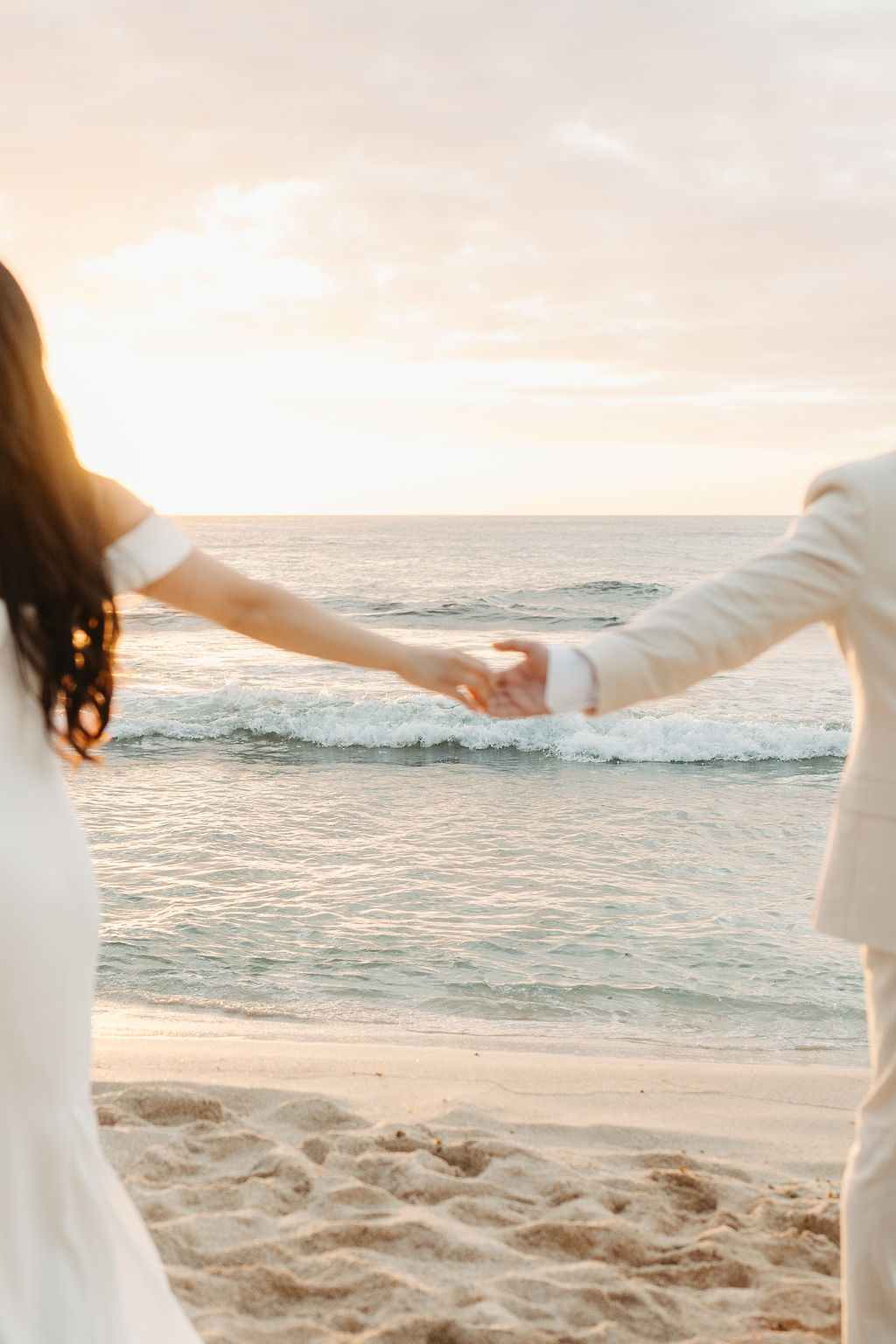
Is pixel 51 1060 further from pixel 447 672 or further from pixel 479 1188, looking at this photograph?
pixel 479 1188

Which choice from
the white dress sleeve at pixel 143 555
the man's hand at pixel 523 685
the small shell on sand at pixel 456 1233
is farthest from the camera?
the small shell on sand at pixel 456 1233

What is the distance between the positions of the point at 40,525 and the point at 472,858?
7.04m

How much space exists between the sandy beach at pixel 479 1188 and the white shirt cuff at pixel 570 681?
1613mm

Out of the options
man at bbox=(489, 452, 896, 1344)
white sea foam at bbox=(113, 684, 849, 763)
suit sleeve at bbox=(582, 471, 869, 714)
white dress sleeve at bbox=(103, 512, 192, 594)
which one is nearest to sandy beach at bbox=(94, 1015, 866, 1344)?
man at bbox=(489, 452, 896, 1344)

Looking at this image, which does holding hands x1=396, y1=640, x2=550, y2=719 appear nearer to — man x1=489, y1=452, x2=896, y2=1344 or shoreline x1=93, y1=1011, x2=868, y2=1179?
man x1=489, y1=452, x2=896, y2=1344

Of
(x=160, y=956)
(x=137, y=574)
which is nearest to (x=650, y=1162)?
(x=137, y=574)

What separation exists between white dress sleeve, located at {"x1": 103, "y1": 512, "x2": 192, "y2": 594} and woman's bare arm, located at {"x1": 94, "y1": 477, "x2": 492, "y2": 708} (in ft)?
0.06

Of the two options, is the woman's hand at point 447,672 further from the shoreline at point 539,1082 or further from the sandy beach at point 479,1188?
the shoreline at point 539,1082

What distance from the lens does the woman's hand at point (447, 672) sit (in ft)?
8.25

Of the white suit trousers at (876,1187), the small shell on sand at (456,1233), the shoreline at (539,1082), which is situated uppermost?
the white suit trousers at (876,1187)

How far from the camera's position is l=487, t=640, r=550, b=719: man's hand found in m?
2.21

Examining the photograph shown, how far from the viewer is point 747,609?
78.5 inches

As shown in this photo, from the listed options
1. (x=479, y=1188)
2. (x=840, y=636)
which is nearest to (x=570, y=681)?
(x=840, y=636)

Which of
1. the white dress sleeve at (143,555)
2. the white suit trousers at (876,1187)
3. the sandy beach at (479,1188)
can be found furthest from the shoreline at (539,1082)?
the white dress sleeve at (143,555)
